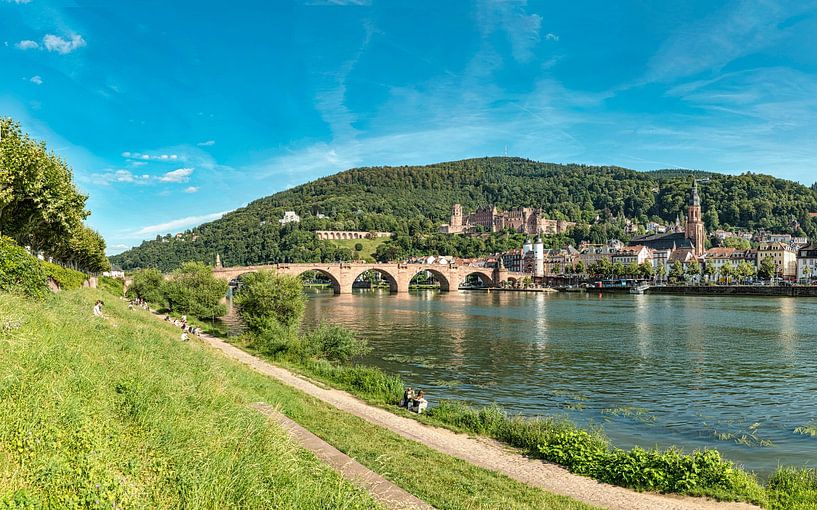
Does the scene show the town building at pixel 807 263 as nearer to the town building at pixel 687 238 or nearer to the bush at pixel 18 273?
the town building at pixel 687 238

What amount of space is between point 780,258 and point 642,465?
110 meters

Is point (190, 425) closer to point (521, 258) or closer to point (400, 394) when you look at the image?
point (400, 394)

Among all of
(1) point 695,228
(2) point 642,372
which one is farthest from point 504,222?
(2) point 642,372

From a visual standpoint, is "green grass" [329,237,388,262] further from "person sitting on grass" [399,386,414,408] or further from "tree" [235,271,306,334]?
"person sitting on grass" [399,386,414,408]

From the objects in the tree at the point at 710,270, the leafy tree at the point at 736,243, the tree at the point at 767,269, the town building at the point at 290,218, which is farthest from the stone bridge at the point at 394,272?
the town building at the point at 290,218

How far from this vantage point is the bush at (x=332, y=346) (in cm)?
2439

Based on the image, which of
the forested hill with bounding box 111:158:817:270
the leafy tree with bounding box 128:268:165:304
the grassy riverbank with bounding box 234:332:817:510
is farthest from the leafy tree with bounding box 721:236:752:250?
the grassy riverbank with bounding box 234:332:817:510

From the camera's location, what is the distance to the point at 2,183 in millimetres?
16594

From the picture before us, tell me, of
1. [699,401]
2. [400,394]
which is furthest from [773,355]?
[400,394]

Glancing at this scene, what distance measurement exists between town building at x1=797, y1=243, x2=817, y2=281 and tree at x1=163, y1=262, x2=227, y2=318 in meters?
94.6

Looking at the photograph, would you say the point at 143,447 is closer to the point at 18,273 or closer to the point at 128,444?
the point at 128,444

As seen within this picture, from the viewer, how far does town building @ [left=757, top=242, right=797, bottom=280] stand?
100188 mm

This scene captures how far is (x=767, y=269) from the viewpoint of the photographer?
300 feet

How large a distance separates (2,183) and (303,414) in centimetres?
1210
